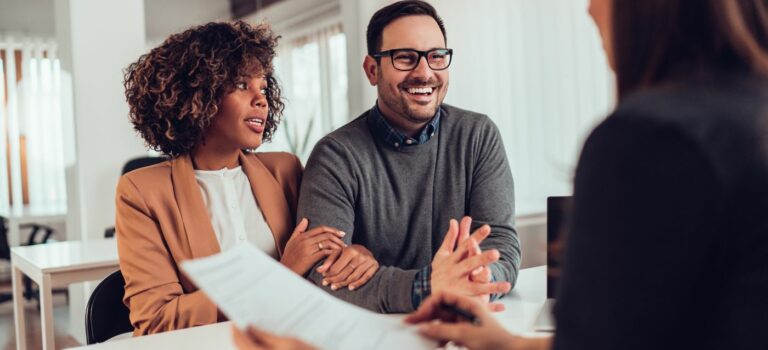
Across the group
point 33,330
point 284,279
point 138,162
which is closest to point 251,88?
point 284,279

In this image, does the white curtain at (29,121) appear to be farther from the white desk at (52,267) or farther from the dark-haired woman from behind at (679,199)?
the dark-haired woman from behind at (679,199)

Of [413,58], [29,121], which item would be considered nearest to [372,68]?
[413,58]

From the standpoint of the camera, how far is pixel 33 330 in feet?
16.9

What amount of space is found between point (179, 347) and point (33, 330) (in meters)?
4.42

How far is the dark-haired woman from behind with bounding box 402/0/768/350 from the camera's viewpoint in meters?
0.51

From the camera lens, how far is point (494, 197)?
183 cm

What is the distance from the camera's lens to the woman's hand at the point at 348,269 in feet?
5.06

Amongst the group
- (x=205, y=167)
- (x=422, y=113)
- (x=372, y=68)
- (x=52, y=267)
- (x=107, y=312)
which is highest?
(x=372, y=68)

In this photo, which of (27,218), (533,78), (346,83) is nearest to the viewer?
(533,78)

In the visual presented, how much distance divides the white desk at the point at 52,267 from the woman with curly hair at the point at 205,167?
1.23m

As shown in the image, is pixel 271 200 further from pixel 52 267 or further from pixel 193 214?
pixel 52 267

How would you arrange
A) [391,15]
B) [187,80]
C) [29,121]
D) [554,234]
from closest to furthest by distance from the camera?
[554,234] < [187,80] < [391,15] < [29,121]

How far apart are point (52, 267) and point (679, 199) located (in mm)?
2736

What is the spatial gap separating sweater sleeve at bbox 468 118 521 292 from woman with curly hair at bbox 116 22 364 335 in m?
0.39
